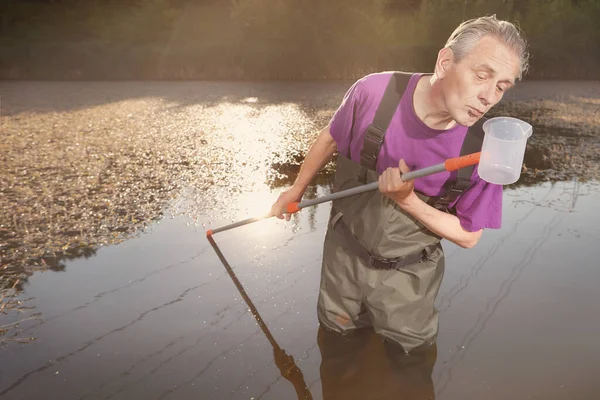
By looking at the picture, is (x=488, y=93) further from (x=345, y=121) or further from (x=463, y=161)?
(x=345, y=121)

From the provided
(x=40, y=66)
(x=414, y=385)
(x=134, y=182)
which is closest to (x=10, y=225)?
(x=134, y=182)

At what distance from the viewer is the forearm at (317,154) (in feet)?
7.98

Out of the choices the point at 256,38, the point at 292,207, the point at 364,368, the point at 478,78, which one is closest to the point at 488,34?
the point at 478,78

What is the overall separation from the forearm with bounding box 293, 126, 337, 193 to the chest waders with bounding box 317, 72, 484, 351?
99 mm

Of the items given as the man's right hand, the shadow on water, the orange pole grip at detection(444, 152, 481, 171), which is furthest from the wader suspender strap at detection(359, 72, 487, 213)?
the shadow on water

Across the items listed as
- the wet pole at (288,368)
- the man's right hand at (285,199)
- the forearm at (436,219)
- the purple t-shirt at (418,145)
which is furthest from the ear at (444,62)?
the wet pole at (288,368)

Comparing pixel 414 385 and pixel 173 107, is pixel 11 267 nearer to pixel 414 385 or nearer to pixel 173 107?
pixel 414 385

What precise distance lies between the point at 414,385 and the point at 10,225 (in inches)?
145

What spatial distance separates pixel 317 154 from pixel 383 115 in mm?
453

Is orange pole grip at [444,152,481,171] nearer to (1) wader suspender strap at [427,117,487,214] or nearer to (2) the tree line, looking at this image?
(1) wader suspender strap at [427,117,487,214]

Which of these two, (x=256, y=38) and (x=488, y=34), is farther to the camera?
(x=256, y=38)

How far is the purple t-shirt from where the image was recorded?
2.13 m

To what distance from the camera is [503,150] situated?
175 cm

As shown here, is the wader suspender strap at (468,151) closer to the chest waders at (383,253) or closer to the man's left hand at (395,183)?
the chest waders at (383,253)
